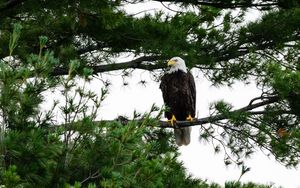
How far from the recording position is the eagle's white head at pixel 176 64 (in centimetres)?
604

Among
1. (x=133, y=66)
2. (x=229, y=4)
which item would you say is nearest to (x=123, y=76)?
(x=133, y=66)

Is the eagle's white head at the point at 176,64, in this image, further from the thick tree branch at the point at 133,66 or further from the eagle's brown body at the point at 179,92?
the thick tree branch at the point at 133,66

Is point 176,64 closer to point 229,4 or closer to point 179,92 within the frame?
point 179,92

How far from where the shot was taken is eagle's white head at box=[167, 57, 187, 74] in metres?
6.04

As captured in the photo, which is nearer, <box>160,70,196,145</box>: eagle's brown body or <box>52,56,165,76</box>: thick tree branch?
<box>52,56,165,76</box>: thick tree branch

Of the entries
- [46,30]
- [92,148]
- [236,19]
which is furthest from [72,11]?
[236,19]

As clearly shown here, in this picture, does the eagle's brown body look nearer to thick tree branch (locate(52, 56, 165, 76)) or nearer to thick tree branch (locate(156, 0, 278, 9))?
thick tree branch (locate(52, 56, 165, 76))

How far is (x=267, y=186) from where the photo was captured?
200 inches

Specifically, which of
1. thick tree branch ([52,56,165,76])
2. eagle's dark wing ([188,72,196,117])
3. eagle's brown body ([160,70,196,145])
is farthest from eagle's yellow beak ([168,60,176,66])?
eagle's dark wing ([188,72,196,117])

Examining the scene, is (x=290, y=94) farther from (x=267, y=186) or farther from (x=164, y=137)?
(x=164, y=137)

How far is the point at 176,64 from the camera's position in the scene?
246 inches

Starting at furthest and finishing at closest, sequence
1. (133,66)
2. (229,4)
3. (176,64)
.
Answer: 1. (133,66)
2. (176,64)
3. (229,4)

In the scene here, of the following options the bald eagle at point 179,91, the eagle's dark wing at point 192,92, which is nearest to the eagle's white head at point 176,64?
the bald eagle at point 179,91

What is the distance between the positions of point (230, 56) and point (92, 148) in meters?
3.51
